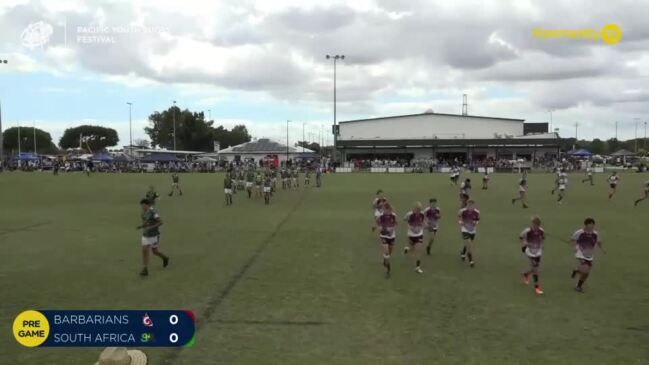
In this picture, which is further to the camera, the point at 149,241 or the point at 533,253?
the point at 149,241

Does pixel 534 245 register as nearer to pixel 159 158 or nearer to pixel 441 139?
pixel 159 158

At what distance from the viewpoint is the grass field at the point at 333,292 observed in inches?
258

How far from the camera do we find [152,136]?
436ft

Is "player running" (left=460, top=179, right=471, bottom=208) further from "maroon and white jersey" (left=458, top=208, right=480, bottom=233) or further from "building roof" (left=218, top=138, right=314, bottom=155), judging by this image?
"building roof" (left=218, top=138, right=314, bottom=155)

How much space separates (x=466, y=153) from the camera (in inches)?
3098

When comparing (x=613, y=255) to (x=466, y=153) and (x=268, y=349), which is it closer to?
(x=268, y=349)

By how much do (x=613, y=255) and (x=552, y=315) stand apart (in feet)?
19.5

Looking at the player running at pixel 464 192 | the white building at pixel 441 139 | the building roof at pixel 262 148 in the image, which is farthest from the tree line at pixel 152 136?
the player running at pixel 464 192

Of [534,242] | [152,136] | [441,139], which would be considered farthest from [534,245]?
[152,136]

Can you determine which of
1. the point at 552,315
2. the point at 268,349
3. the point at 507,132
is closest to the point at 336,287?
the point at 268,349

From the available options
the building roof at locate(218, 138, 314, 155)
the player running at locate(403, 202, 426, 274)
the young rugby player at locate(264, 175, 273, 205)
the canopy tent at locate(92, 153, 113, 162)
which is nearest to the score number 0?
the player running at locate(403, 202, 426, 274)
